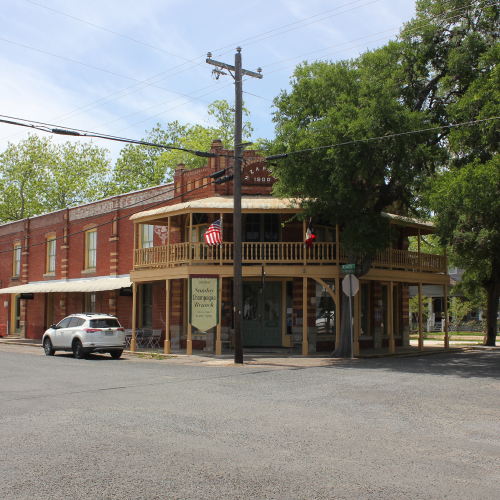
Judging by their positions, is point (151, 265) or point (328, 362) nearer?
point (328, 362)

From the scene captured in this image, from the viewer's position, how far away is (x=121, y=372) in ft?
47.8

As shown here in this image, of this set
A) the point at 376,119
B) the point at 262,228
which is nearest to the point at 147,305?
the point at 262,228

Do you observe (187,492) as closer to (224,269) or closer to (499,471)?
(499,471)

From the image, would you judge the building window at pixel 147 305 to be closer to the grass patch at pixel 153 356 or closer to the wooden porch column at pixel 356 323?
the grass patch at pixel 153 356

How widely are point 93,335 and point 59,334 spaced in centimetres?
211

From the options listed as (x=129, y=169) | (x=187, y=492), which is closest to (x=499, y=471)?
(x=187, y=492)

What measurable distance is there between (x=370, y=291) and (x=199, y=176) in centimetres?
872

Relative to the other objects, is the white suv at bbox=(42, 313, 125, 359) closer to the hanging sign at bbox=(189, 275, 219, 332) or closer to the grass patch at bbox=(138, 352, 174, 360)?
the grass patch at bbox=(138, 352, 174, 360)

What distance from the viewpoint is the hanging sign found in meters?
19.6

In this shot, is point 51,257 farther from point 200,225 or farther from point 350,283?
point 350,283

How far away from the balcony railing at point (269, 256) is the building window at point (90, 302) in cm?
749

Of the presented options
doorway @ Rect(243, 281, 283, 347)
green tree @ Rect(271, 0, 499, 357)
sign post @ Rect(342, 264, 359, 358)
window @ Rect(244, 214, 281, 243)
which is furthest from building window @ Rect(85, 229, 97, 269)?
sign post @ Rect(342, 264, 359, 358)

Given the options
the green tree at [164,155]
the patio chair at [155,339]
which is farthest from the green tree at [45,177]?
the patio chair at [155,339]

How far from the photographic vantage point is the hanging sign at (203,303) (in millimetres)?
19594
